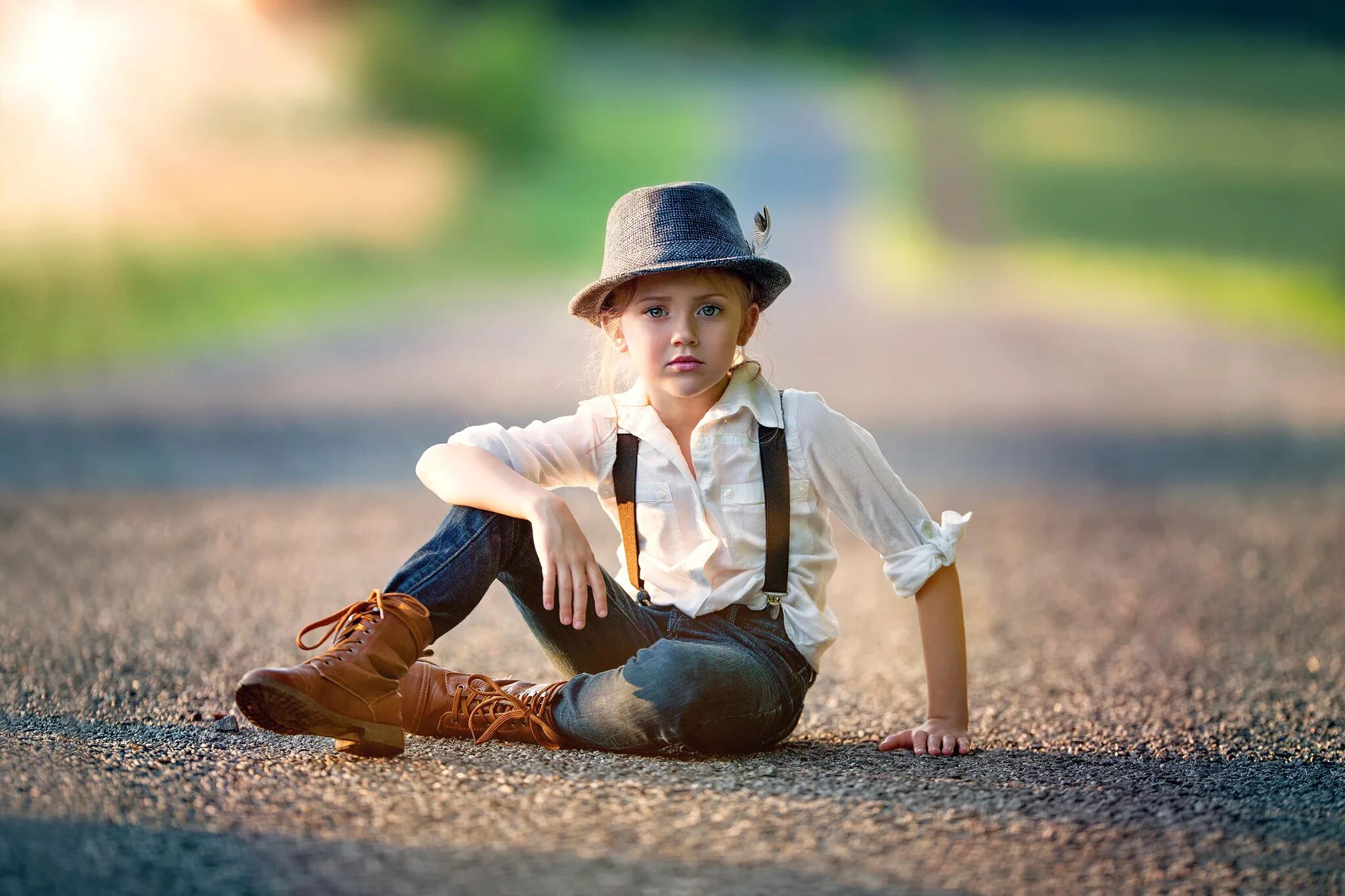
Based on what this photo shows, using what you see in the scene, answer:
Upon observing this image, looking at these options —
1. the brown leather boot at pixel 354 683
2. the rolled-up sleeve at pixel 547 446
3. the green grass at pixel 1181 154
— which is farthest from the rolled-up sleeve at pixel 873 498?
the green grass at pixel 1181 154

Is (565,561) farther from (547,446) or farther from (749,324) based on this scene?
(749,324)

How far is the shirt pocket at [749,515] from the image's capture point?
2543mm

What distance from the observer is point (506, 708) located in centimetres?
256

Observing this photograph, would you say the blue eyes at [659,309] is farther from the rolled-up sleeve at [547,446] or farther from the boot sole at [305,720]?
the boot sole at [305,720]

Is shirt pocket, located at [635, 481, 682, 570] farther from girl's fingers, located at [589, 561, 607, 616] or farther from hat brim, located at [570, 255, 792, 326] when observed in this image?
hat brim, located at [570, 255, 792, 326]

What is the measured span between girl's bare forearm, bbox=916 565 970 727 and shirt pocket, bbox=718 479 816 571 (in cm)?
28

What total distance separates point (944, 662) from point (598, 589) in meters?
0.67

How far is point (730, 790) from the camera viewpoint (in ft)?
7.21

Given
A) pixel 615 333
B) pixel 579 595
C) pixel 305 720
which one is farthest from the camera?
pixel 615 333

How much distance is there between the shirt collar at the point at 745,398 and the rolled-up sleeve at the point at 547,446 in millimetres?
89

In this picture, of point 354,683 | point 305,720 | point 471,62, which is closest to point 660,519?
point 354,683

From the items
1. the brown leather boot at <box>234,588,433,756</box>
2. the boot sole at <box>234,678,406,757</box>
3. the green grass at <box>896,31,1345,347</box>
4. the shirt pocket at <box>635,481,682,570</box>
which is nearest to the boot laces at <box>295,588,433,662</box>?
the brown leather boot at <box>234,588,433,756</box>

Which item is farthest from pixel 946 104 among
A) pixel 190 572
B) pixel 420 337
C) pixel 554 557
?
pixel 554 557

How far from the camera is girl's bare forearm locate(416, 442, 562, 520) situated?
2.38 m
